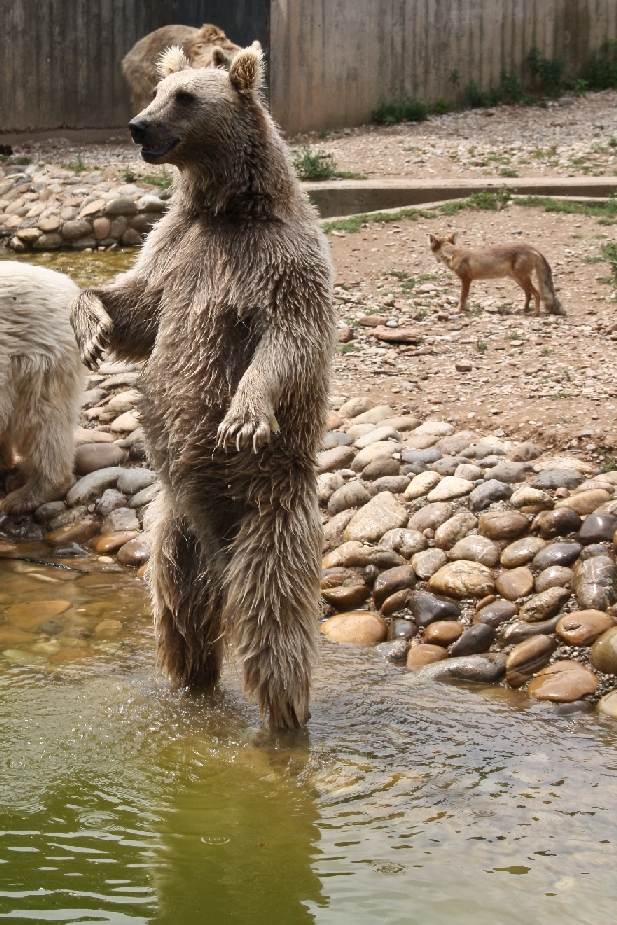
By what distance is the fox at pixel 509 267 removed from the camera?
897 cm

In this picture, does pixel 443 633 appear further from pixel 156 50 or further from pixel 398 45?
pixel 398 45

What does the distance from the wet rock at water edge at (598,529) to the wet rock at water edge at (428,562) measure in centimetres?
68

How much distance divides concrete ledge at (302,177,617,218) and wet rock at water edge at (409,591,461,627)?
777 cm

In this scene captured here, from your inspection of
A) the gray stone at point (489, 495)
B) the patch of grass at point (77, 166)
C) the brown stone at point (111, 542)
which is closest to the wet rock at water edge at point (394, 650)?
the gray stone at point (489, 495)

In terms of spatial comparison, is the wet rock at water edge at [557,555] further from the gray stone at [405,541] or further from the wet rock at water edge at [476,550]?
the gray stone at [405,541]

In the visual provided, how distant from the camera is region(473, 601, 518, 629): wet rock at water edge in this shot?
5.34m

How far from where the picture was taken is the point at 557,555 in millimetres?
5453

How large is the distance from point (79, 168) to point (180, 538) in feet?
35.3

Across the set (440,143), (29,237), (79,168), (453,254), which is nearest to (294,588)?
(453,254)

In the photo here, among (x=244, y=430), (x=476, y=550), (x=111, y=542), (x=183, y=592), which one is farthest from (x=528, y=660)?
(x=111, y=542)

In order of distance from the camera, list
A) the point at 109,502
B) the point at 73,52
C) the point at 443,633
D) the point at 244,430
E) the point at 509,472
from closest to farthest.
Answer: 1. the point at 244,430
2. the point at 443,633
3. the point at 509,472
4. the point at 109,502
5. the point at 73,52

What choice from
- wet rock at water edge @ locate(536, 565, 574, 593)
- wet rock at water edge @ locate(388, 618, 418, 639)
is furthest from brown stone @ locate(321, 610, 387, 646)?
wet rock at water edge @ locate(536, 565, 574, 593)

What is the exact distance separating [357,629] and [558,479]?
1.29 m

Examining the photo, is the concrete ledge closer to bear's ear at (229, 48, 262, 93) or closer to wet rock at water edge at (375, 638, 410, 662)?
wet rock at water edge at (375, 638, 410, 662)
